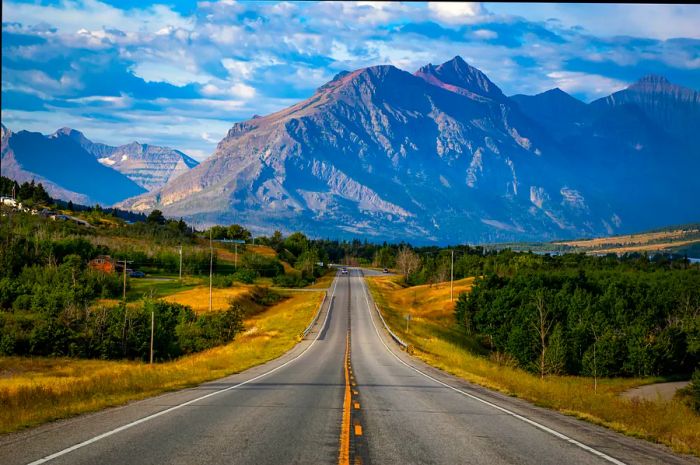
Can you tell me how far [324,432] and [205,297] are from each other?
335ft

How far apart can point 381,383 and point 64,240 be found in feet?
437

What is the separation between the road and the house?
121494 mm

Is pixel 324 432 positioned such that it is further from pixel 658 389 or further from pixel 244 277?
pixel 244 277

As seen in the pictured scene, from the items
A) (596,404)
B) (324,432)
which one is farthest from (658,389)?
(324,432)

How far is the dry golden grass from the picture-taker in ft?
348

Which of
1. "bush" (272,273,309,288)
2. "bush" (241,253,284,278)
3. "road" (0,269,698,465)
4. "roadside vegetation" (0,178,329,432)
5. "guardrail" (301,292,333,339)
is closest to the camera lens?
"road" (0,269,698,465)

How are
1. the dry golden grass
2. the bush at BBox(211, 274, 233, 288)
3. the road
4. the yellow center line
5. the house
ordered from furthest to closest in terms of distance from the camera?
the house, the bush at BBox(211, 274, 233, 288), the dry golden grass, the road, the yellow center line

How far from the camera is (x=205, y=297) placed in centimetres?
11588

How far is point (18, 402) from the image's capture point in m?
20.7

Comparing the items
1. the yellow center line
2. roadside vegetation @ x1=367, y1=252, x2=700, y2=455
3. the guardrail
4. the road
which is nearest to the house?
the guardrail

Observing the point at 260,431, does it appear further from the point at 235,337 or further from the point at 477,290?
the point at 477,290

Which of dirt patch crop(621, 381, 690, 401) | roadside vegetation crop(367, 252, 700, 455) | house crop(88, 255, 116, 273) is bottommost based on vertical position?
dirt patch crop(621, 381, 690, 401)

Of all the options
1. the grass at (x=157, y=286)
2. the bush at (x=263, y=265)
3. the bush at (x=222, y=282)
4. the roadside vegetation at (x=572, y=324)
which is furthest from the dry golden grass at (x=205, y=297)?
the bush at (x=263, y=265)

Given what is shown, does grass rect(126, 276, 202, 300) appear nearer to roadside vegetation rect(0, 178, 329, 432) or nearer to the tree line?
roadside vegetation rect(0, 178, 329, 432)
